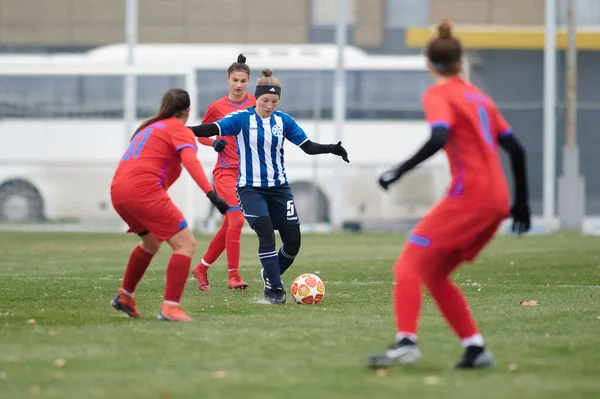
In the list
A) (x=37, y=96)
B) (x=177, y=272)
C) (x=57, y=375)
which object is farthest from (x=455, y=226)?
(x=37, y=96)

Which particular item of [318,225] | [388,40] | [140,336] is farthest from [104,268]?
[388,40]

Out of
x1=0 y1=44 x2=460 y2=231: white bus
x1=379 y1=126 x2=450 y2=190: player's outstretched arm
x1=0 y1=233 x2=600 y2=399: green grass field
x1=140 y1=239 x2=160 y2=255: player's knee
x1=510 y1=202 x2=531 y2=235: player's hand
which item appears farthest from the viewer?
x1=0 y1=44 x2=460 y2=231: white bus

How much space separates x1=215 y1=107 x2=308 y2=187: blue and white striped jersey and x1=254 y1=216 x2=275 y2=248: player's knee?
372 mm

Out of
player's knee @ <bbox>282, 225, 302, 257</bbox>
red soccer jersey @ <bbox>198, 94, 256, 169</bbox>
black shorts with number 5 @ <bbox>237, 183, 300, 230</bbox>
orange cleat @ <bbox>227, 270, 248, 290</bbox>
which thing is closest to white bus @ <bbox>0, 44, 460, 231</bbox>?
red soccer jersey @ <bbox>198, 94, 256, 169</bbox>

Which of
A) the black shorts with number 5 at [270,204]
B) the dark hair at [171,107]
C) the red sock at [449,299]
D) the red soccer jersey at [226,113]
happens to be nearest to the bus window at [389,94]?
the red soccer jersey at [226,113]

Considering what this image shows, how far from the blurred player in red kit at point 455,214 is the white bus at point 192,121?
19718mm

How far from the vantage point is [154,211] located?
8945 millimetres

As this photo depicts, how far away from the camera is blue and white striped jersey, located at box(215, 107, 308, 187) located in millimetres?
11156

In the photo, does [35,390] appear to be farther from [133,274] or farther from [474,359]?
[133,274]

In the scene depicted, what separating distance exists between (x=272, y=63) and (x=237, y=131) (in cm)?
2231

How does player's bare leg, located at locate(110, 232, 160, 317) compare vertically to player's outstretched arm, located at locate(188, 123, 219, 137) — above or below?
below

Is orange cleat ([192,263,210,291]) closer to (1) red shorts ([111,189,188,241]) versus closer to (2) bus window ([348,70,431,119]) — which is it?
(1) red shorts ([111,189,188,241])

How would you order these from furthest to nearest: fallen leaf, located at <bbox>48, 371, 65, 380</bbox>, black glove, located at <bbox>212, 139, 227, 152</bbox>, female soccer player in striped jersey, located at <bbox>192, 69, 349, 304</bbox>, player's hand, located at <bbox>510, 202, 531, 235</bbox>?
female soccer player in striped jersey, located at <bbox>192, 69, 349, 304</bbox> → black glove, located at <bbox>212, 139, 227, 152</bbox> → player's hand, located at <bbox>510, 202, 531, 235</bbox> → fallen leaf, located at <bbox>48, 371, 65, 380</bbox>

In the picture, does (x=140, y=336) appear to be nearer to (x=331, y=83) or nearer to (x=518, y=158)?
(x=518, y=158)
